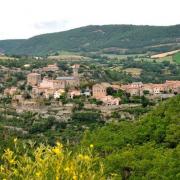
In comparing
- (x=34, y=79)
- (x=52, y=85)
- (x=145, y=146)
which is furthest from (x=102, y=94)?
(x=145, y=146)

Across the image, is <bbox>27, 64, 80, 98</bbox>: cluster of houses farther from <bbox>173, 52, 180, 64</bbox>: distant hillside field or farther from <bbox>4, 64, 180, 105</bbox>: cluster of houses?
<bbox>173, 52, 180, 64</bbox>: distant hillside field

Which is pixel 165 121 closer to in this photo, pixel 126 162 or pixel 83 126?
pixel 126 162

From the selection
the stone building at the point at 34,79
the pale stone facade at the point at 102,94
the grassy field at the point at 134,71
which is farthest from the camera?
the grassy field at the point at 134,71

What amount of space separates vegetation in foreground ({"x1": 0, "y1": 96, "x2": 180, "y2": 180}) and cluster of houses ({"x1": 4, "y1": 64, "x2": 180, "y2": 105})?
1652 inches

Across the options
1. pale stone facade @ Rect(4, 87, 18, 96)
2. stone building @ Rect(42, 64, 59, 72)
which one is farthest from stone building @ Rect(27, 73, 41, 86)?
stone building @ Rect(42, 64, 59, 72)

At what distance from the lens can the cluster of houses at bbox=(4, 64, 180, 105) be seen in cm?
8669

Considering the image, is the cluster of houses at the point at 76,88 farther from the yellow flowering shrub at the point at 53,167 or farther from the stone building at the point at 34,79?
the yellow flowering shrub at the point at 53,167

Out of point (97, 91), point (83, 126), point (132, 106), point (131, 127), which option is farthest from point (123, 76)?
point (131, 127)

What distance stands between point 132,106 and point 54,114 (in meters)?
10.8

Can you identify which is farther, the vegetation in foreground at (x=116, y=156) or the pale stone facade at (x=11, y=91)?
the pale stone facade at (x=11, y=91)

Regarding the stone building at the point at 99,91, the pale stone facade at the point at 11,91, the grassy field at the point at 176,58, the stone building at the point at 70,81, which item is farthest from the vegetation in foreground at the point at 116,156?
the grassy field at the point at 176,58

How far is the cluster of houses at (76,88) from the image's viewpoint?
8669 centimetres

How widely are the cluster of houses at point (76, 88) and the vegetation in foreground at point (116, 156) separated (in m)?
42.0

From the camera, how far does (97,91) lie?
86625mm
